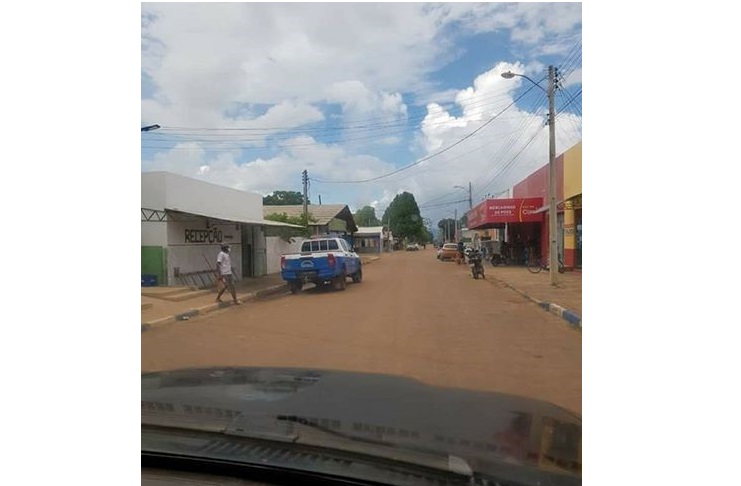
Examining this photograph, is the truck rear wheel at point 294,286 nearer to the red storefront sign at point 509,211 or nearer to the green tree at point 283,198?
the green tree at point 283,198

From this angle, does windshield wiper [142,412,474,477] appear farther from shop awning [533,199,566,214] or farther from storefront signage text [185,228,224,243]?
shop awning [533,199,566,214]

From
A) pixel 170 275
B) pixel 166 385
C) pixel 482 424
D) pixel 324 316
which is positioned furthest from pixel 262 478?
pixel 324 316

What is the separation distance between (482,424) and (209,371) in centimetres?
203

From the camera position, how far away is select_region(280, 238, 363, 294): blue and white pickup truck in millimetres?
6258

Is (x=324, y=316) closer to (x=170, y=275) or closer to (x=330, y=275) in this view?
(x=330, y=275)

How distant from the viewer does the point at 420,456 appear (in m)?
2.31

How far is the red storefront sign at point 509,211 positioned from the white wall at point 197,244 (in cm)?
728

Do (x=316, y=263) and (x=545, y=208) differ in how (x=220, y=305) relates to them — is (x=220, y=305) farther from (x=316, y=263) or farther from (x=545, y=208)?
(x=545, y=208)

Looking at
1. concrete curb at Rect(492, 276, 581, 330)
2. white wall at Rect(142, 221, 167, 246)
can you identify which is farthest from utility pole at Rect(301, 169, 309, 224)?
concrete curb at Rect(492, 276, 581, 330)

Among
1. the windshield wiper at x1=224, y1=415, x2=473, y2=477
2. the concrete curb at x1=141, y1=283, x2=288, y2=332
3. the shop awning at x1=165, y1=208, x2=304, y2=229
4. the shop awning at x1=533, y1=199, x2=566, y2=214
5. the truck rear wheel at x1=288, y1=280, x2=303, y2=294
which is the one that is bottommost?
the windshield wiper at x1=224, y1=415, x2=473, y2=477

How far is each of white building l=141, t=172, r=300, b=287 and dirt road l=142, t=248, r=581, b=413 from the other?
52 cm

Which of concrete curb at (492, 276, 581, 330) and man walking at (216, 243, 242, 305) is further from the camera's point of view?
concrete curb at (492, 276, 581, 330)

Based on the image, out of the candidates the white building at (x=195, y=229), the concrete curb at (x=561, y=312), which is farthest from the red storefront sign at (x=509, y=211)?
the white building at (x=195, y=229)

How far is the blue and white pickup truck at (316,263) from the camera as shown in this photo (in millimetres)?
6258
